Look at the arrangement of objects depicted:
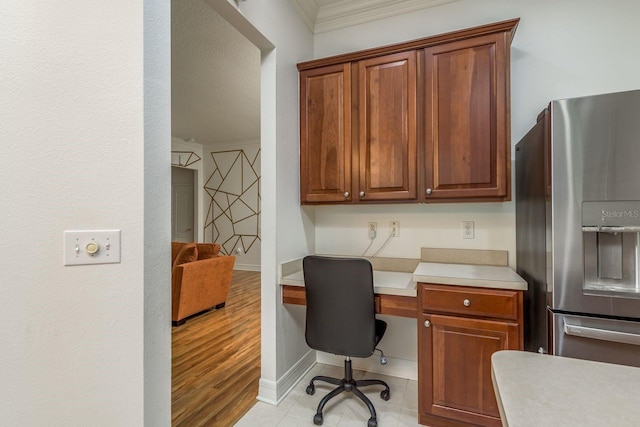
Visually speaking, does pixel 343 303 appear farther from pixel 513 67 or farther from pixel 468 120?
pixel 513 67

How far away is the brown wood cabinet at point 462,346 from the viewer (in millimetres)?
1506

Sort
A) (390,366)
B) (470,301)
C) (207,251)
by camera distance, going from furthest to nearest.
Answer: (207,251), (390,366), (470,301)

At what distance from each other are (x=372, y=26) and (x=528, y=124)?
1.33 meters

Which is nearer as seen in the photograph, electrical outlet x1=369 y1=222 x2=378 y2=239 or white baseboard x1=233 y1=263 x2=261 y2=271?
electrical outlet x1=369 y1=222 x2=378 y2=239

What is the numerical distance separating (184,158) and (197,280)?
3750 mm

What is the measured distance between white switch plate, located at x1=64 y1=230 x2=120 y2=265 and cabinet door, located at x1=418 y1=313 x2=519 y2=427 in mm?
1505

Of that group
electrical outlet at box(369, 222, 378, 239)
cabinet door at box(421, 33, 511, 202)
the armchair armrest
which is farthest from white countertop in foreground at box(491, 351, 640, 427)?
the armchair armrest

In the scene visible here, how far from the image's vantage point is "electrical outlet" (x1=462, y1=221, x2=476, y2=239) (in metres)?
2.04

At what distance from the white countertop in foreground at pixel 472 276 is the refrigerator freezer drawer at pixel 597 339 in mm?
242

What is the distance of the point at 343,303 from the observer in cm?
169

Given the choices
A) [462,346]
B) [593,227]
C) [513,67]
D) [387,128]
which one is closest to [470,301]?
[462,346]

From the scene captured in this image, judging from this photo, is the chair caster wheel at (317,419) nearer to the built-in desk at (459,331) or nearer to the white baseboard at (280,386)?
the white baseboard at (280,386)

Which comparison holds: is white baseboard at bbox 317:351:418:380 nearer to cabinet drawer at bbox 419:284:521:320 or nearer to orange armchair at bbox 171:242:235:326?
cabinet drawer at bbox 419:284:521:320

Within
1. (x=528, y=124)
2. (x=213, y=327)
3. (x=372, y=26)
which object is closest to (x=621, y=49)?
(x=528, y=124)
